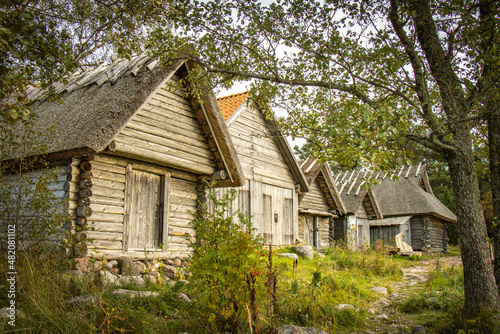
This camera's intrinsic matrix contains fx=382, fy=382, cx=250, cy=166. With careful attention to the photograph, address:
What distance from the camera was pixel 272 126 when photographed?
1273cm

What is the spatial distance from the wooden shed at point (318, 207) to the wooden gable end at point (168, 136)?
7.81 m

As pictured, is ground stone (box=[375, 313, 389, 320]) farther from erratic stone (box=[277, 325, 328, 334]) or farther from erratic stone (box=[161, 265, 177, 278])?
erratic stone (box=[161, 265, 177, 278])

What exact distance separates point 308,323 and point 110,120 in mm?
4259

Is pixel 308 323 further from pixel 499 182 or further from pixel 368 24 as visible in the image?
pixel 368 24

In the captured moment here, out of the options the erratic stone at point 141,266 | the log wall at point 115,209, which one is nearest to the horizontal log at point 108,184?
the log wall at point 115,209

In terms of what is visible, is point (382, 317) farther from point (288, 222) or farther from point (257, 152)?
point (288, 222)

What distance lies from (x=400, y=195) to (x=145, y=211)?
1965 cm

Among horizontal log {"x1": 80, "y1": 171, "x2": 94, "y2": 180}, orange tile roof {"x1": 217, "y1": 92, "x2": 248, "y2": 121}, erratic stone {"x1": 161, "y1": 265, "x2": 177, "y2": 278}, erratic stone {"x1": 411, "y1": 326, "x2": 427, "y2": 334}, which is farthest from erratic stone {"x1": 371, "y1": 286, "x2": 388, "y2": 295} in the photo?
orange tile roof {"x1": 217, "y1": 92, "x2": 248, "y2": 121}

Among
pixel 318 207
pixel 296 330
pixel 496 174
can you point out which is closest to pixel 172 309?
pixel 296 330

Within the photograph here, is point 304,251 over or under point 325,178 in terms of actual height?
under

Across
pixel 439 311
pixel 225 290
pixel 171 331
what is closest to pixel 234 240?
pixel 225 290

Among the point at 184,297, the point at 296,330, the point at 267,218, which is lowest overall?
the point at 296,330

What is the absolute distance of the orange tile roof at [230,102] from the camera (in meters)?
12.0

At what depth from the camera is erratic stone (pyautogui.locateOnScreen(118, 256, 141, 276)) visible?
652 centimetres
